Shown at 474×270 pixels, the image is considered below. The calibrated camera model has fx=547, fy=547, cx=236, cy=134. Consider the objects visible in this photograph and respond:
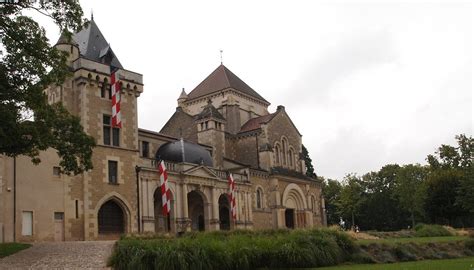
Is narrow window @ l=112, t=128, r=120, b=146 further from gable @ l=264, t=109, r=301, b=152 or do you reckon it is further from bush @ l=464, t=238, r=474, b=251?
bush @ l=464, t=238, r=474, b=251

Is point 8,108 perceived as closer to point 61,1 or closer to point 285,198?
point 61,1

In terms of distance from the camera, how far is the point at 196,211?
4459 centimetres

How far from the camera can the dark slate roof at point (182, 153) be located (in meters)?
41.1

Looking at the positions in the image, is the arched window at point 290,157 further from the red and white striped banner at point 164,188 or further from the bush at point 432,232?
the red and white striped banner at point 164,188

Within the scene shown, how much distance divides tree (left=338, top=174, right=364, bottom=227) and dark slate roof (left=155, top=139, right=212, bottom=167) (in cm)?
3457

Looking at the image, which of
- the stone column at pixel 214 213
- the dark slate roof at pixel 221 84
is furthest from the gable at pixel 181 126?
the stone column at pixel 214 213

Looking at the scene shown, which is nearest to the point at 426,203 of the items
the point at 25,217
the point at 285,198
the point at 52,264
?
the point at 285,198

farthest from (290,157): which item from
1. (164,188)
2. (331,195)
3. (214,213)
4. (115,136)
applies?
(331,195)

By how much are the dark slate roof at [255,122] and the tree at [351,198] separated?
2266 cm

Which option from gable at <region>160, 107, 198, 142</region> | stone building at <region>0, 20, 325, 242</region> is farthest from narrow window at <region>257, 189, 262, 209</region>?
gable at <region>160, 107, 198, 142</region>

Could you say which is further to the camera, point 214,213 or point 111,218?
point 214,213

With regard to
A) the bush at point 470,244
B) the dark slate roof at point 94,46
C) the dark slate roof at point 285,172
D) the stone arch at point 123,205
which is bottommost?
the bush at point 470,244

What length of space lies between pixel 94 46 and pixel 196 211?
1540cm

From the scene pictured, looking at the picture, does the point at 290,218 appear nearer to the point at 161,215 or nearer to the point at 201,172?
the point at 201,172
